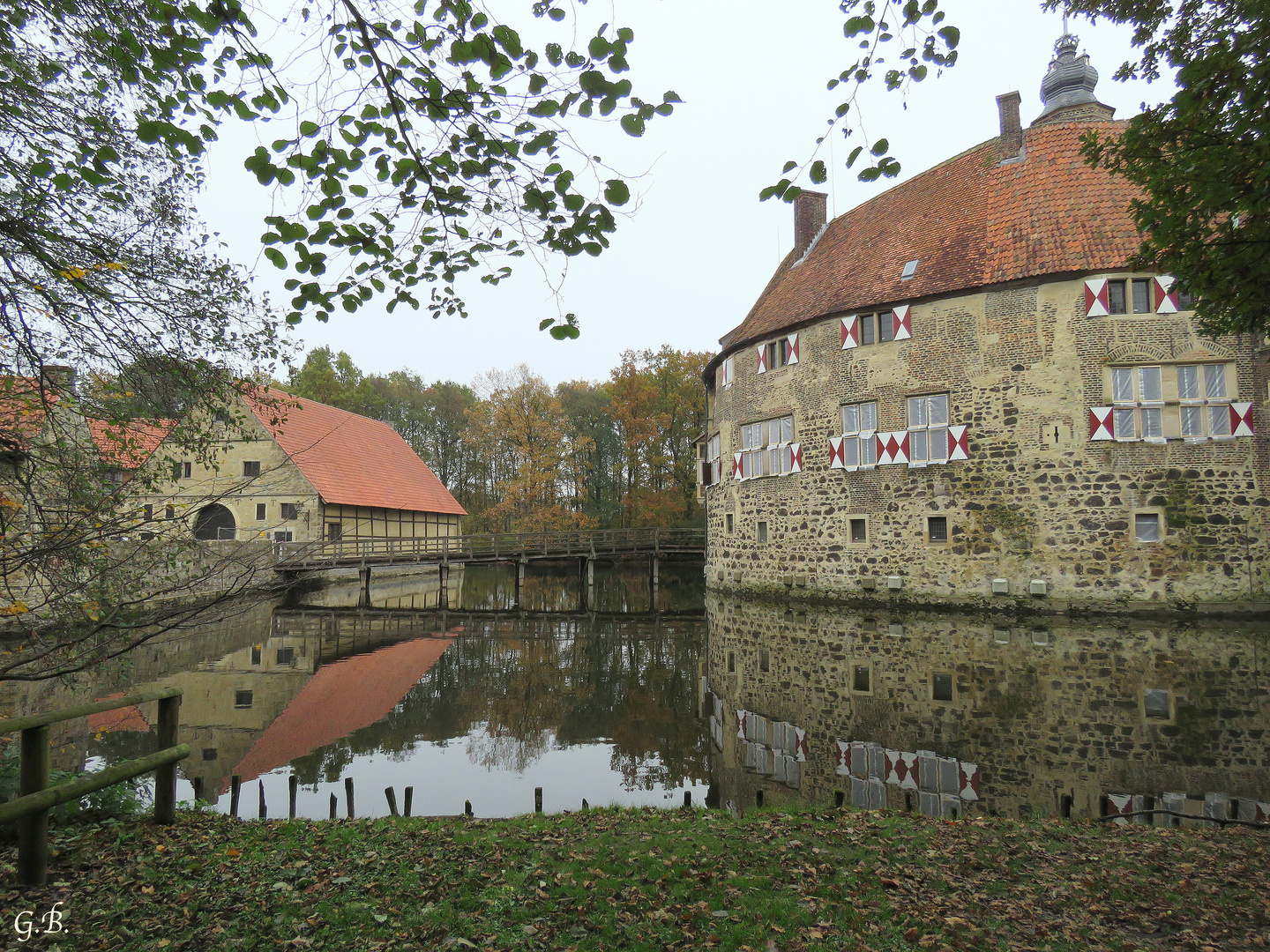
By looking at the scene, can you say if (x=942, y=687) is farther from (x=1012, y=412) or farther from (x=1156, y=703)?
(x=1012, y=412)

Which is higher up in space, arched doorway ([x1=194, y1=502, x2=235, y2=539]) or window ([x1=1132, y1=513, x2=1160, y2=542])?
arched doorway ([x1=194, y1=502, x2=235, y2=539])

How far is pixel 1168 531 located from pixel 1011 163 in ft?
29.4

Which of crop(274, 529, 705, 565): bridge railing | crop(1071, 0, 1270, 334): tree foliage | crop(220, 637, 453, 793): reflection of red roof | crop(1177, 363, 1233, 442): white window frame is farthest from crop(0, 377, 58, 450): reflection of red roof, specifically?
crop(274, 529, 705, 565): bridge railing

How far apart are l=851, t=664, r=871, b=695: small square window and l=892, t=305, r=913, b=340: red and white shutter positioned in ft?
29.0

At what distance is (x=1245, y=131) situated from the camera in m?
4.02

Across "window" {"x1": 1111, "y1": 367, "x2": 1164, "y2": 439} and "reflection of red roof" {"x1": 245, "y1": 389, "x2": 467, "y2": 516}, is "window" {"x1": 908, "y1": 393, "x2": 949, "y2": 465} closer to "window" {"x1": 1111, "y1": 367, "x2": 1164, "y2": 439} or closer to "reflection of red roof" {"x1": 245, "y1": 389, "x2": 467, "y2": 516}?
"window" {"x1": 1111, "y1": 367, "x2": 1164, "y2": 439}

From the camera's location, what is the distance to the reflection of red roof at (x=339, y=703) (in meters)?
7.54

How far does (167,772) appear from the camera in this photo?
4.32 m

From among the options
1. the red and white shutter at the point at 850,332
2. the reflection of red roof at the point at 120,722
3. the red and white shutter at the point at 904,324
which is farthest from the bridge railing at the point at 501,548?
the reflection of red roof at the point at 120,722

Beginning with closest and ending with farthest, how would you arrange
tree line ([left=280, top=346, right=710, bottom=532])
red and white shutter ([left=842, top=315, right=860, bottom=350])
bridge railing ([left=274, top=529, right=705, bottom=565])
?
red and white shutter ([left=842, top=315, right=860, bottom=350]), bridge railing ([left=274, top=529, right=705, bottom=565]), tree line ([left=280, top=346, right=710, bottom=532])

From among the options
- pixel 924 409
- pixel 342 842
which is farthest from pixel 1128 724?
pixel 924 409

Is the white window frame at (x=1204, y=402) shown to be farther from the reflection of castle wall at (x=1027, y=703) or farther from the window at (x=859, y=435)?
the window at (x=859, y=435)

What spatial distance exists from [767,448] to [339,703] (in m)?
12.5

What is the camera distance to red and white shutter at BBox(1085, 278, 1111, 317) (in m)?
14.6
